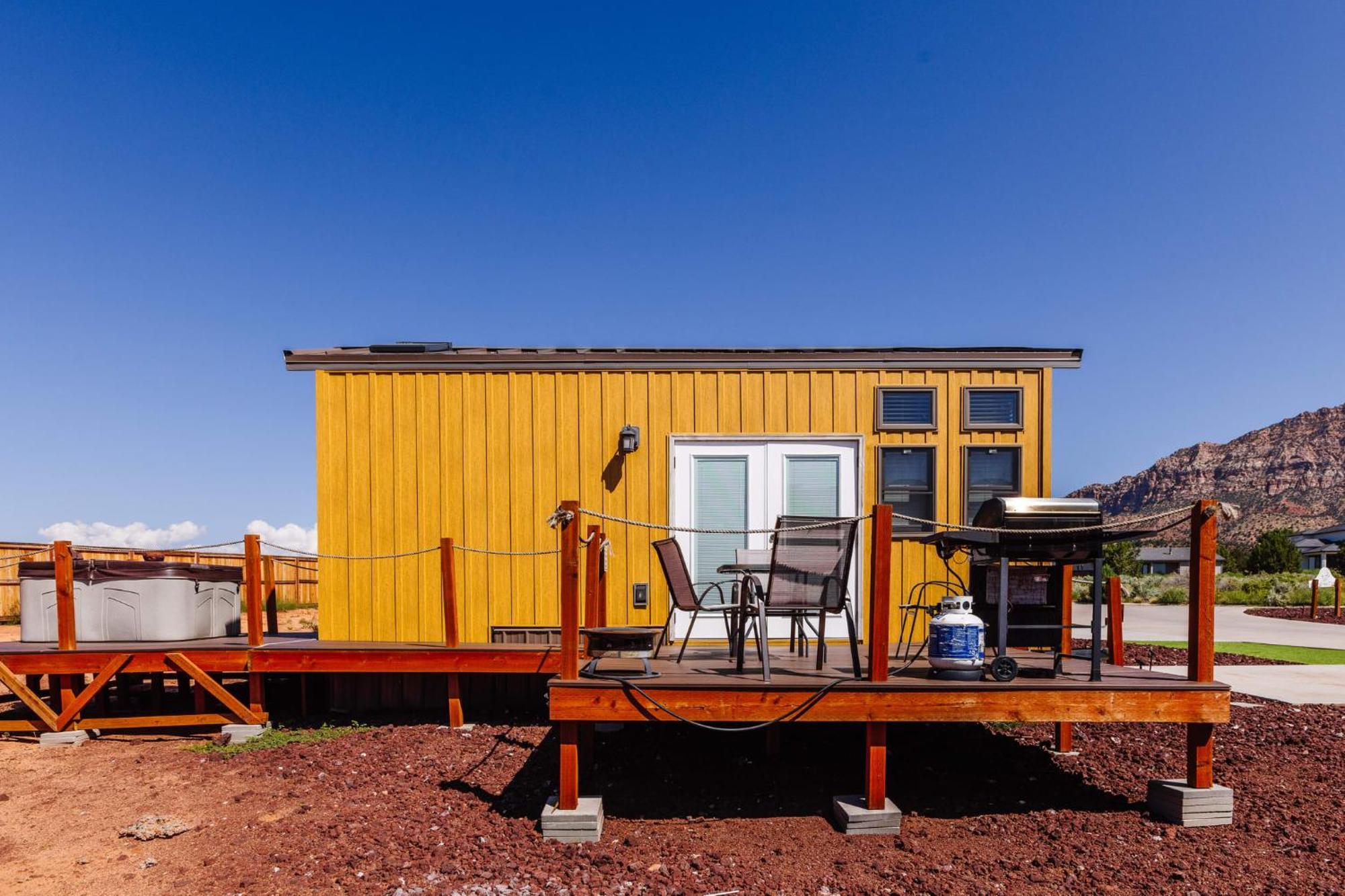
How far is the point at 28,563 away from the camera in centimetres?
579

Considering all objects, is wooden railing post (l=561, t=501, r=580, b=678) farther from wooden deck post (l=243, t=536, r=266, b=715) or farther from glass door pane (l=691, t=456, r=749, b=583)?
wooden deck post (l=243, t=536, r=266, b=715)

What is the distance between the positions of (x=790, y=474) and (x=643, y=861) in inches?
135

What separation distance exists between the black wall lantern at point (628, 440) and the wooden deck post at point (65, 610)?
4.01 metres

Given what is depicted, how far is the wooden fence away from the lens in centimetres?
788

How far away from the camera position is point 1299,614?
50.5 ft

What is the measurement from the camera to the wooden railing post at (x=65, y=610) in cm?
533

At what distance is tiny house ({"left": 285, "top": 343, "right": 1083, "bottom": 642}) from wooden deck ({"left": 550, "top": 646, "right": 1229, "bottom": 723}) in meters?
2.35

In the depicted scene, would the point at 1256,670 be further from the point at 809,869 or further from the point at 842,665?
the point at 809,869

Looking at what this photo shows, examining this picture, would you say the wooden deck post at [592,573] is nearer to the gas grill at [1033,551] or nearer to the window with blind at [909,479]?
the gas grill at [1033,551]

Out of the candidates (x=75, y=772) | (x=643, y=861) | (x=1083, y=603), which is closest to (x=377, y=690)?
(x=75, y=772)

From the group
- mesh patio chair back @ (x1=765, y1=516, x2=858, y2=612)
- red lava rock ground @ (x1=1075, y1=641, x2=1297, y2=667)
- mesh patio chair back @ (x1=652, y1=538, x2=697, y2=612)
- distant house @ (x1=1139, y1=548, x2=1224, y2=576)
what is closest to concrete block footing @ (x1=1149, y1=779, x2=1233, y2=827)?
mesh patio chair back @ (x1=765, y1=516, x2=858, y2=612)

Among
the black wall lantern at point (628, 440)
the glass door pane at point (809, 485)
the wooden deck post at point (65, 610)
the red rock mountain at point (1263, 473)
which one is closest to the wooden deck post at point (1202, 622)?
the glass door pane at point (809, 485)

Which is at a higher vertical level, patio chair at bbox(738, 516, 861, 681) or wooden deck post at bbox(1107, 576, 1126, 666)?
patio chair at bbox(738, 516, 861, 681)

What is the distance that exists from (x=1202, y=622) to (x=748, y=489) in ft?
10.3
